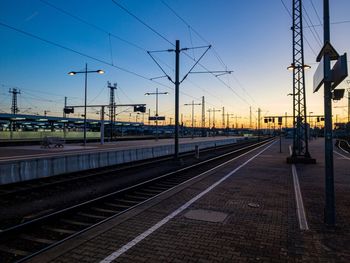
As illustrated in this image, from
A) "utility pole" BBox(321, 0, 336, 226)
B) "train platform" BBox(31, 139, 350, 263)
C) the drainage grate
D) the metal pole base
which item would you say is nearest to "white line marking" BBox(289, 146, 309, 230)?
"train platform" BBox(31, 139, 350, 263)

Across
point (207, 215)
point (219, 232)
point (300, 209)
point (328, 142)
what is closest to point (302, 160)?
point (300, 209)

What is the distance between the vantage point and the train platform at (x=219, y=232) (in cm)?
462

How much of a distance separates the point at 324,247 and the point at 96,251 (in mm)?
3954

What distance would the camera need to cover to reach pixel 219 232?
5.69m

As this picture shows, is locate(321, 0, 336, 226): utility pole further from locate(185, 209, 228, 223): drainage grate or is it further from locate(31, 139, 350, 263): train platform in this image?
locate(185, 209, 228, 223): drainage grate

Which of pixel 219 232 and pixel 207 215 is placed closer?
pixel 219 232

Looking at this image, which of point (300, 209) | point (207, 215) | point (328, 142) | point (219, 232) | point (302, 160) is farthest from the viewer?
point (302, 160)

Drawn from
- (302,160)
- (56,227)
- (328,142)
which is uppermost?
(328,142)

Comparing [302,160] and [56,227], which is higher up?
[302,160]

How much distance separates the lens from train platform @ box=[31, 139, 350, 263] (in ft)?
15.2

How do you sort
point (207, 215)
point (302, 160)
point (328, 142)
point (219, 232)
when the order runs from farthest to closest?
point (302, 160) → point (207, 215) → point (328, 142) → point (219, 232)

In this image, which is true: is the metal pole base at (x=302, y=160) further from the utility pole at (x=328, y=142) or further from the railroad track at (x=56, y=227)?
the utility pole at (x=328, y=142)

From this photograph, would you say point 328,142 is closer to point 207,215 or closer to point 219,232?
point 219,232

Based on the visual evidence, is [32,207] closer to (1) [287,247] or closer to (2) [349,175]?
(1) [287,247]
